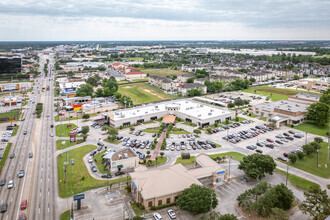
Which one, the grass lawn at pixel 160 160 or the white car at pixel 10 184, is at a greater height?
the grass lawn at pixel 160 160

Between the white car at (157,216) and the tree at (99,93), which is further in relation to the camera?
the tree at (99,93)

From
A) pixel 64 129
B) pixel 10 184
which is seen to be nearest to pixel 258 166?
pixel 10 184

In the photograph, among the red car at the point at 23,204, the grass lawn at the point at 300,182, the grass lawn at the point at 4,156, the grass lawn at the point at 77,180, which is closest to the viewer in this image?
the red car at the point at 23,204

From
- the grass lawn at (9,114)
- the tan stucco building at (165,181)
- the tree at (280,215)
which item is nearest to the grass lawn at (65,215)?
the tan stucco building at (165,181)

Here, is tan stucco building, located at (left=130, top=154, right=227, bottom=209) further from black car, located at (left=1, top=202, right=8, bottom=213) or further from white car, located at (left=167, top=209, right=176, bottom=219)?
black car, located at (left=1, top=202, right=8, bottom=213)

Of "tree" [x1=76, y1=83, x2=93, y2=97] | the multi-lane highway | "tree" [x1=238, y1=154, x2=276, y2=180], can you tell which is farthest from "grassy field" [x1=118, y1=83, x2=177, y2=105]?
"tree" [x1=238, y1=154, x2=276, y2=180]

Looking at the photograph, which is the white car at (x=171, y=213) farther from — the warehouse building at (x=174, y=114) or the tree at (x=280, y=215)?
the warehouse building at (x=174, y=114)

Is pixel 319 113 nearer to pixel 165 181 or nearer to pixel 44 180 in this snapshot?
pixel 165 181
